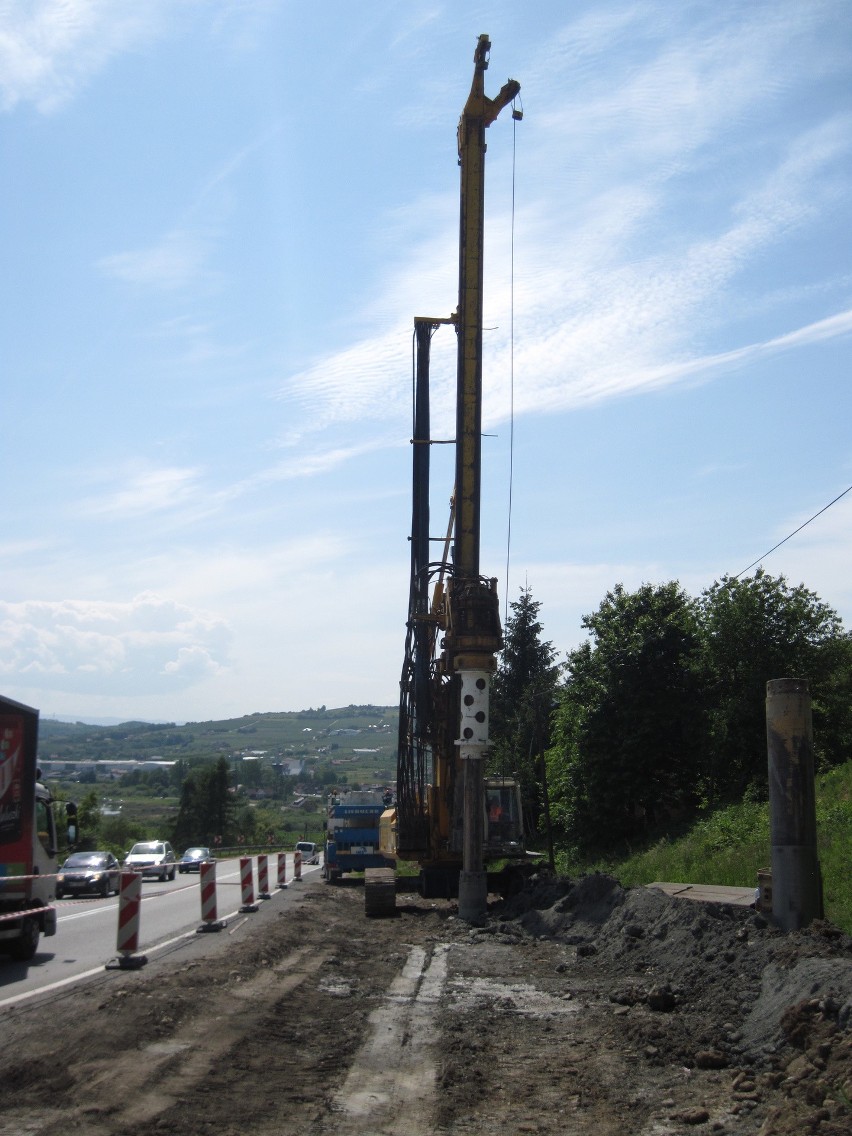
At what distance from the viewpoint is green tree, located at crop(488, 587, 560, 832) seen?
1859 inches

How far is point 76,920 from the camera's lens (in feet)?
72.2

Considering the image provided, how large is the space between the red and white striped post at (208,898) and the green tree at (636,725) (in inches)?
688

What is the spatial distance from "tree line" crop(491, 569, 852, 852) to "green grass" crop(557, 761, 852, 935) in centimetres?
243

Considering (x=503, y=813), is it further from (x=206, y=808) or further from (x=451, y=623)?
(x=206, y=808)

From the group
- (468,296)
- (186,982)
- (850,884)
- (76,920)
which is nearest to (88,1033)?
(186,982)

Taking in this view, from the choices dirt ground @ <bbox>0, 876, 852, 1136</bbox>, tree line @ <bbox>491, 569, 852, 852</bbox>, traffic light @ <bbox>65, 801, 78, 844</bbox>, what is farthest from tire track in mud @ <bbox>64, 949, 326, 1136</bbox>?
tree line @ <bbox>491, 569, 852, 852</bbox>

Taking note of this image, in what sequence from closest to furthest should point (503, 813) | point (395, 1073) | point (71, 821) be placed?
point (395, 1073) → point (71, 821) → point (503, 813)

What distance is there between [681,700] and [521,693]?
23621mm

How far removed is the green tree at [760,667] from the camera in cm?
3033

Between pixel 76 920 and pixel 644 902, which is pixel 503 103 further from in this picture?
pixel 76 920

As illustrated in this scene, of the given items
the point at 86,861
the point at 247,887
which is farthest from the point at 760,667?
the point at 86,861

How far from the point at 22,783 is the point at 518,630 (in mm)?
46147

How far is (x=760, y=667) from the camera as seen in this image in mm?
30859

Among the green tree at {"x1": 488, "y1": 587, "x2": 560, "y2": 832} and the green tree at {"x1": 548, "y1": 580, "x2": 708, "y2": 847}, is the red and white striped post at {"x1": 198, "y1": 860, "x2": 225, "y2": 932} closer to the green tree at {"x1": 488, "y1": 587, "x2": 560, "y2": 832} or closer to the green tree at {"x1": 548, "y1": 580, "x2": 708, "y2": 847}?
the green tree at {"x1": 548, "y1": 580, "x2": 708, "y2": 847}
